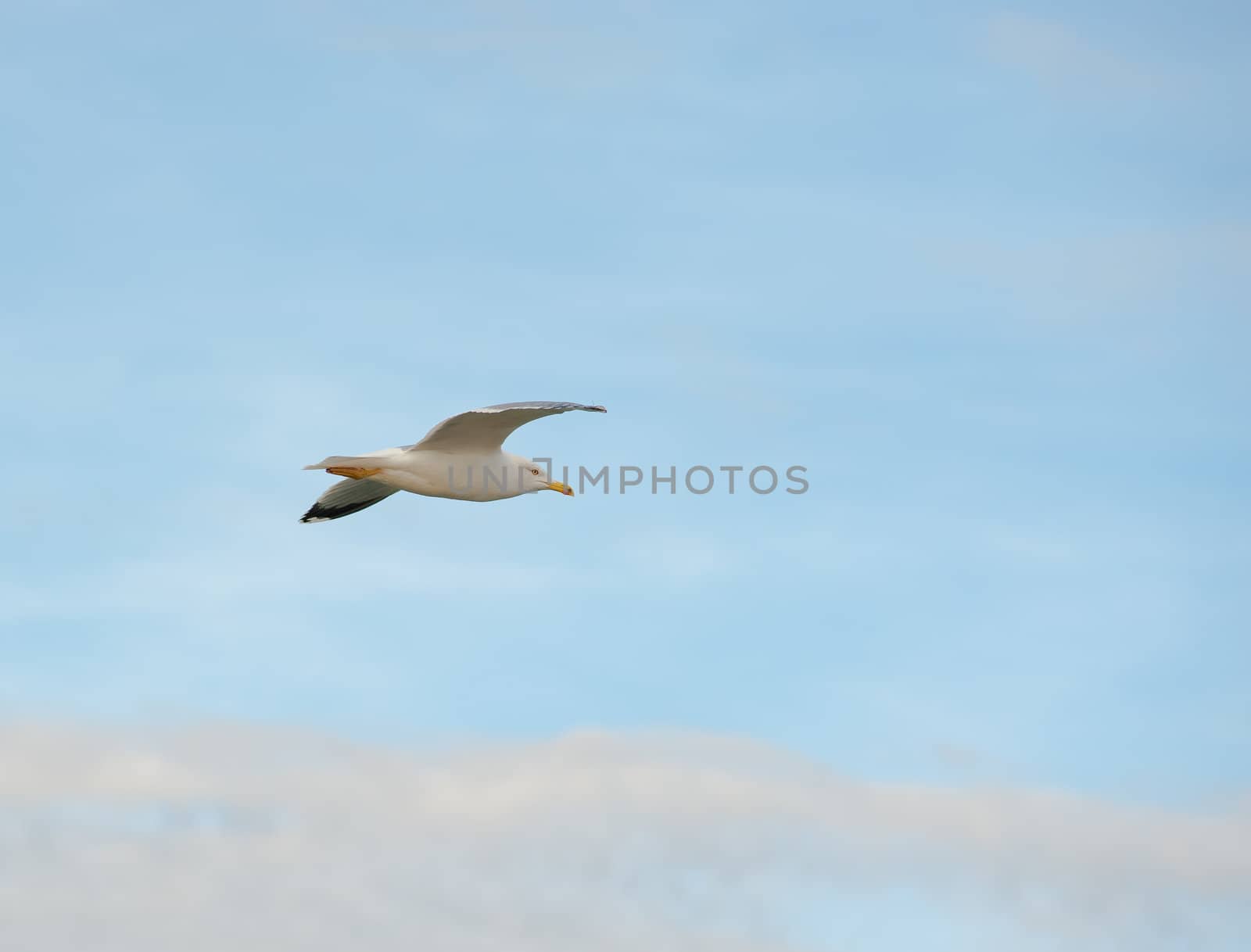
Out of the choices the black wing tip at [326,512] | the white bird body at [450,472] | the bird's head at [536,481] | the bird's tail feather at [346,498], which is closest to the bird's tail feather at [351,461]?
the white bird body at [450,472]

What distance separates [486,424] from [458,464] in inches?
38.7

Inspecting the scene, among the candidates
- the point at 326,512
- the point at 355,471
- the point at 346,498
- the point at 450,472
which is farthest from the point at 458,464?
the point at 326,512

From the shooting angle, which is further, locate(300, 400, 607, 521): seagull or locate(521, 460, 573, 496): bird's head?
locate(521, 460, 573, 496): bird's head

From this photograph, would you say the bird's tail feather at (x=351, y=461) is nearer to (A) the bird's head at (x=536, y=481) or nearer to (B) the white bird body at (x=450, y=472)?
(B) the white bird body at (x=450, y=472)

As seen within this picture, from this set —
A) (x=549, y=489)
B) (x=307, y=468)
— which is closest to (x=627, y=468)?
(x=549, y=489)

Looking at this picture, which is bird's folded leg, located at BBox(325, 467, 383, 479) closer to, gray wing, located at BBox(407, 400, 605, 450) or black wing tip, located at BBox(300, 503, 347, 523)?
gray wing, located at BBox(407, 400, 605, 450)

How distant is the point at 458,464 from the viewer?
22.5 m

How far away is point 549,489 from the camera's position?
24.1 meters

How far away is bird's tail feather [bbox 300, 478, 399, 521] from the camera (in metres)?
26.0

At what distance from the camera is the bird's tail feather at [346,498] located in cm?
2597

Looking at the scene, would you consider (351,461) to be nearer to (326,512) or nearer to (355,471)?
(355,471)

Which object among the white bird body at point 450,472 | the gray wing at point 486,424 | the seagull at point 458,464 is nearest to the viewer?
the gray wing at point 486,424

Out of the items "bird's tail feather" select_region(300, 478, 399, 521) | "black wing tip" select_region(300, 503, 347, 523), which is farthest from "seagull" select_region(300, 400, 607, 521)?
"black wing tip" select_region(300, 503, 347, 523)

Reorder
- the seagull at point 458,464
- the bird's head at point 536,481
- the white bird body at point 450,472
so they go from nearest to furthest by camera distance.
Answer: the seagull at point 458,464 → the white bird body at point 450,472 → the bird's head at point 536,481
